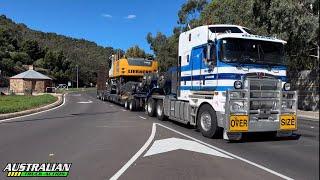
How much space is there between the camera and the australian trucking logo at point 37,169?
9.30 metres

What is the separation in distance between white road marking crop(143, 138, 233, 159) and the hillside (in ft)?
317

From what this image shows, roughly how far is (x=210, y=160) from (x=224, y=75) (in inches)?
166

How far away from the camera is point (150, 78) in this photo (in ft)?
92.0

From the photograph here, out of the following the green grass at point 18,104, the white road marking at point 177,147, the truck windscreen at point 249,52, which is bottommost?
the white road marking at point 177,147

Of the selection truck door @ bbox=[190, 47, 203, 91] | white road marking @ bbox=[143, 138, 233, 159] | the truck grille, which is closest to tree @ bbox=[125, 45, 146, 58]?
truck door @ bbox=[190, 47, 203, 91]

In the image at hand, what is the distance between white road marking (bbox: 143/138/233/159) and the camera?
12406 millimetres

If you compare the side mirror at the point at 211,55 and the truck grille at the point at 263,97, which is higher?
the side mirror at the point at 211,55

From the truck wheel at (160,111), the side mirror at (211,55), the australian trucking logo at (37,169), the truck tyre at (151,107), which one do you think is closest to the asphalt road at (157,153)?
the australian trucking logo at (37,169)

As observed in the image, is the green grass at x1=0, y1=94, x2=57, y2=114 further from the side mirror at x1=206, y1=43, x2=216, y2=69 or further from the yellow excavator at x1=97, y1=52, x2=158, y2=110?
the side mirror at x1=206, y1=43, x2=216, y2=69

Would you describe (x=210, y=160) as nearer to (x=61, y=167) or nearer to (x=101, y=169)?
(x=101, y=169)

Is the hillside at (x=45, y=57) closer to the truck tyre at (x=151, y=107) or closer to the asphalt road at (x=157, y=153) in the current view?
the truck tyre at (x=151, y=107)

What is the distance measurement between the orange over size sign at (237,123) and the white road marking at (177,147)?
1.07 m

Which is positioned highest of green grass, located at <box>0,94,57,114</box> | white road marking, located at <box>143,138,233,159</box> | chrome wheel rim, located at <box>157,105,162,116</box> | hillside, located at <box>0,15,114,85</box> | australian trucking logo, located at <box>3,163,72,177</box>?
hillside, located at <box>0,15,114,85</box>

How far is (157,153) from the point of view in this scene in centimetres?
1227
